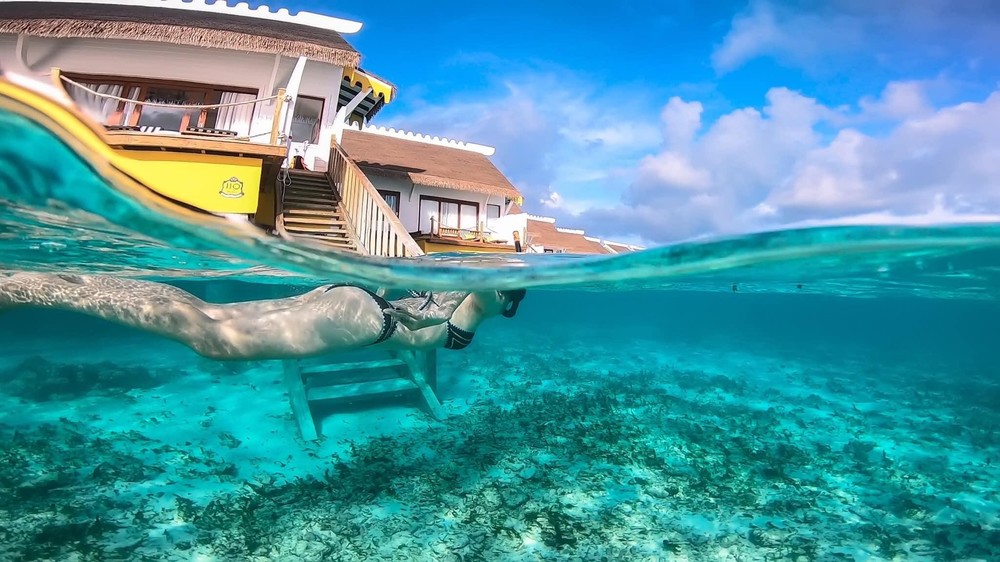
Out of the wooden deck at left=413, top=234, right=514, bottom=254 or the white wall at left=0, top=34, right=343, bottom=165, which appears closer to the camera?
the white wall at left=0, top=34, right=343, bottom=165

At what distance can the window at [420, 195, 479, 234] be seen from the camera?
20453 mm

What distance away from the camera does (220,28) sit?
44.1ft

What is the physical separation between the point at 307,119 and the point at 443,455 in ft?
46.5

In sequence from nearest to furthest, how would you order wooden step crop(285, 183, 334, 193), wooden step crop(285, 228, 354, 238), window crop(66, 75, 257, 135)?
wooden step crop(285, 228, 354, 238), window crop(66, 75, 257, 135), wooden step crop(285, 183, 334, 193)

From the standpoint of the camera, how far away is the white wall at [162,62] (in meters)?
13.0

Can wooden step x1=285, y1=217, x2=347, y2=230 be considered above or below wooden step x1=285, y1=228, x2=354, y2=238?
above

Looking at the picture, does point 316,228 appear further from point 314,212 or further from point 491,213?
point 491,213

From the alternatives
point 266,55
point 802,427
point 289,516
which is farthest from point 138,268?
point 802,427

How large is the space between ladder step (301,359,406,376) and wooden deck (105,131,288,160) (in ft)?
17.6

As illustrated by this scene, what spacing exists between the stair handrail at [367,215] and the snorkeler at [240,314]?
3.93 meters

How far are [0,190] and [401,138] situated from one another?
17773 mm

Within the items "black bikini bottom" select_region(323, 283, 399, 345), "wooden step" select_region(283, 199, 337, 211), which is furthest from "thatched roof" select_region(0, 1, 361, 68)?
"black bikini bottom" select_region(323, 283, 399, 345)

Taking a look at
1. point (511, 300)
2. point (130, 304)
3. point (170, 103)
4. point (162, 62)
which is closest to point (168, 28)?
point (162, 62)

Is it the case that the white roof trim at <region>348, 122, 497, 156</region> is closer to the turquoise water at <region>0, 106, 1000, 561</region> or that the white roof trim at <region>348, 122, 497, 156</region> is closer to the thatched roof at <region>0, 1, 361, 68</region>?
the thatched roof at <region>0, 1, 361, 68</region>
